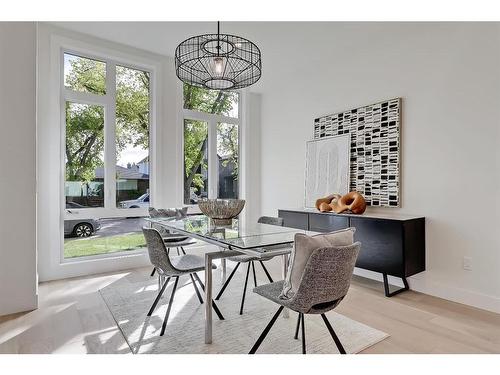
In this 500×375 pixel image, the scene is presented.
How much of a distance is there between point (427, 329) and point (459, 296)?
838 millimetres

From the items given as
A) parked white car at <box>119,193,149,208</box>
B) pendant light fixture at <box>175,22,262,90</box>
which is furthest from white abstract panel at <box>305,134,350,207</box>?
parked white car at <box>119,193,149,208</box>

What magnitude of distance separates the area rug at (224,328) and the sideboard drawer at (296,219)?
4.08 feet

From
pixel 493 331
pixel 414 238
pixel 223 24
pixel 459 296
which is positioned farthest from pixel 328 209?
pixel 223 24

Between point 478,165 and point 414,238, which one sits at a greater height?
point 478,165

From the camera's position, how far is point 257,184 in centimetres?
555

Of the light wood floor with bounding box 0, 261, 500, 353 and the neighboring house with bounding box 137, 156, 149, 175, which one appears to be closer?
the light wood floor with bounding box 0, 261, 500, 353

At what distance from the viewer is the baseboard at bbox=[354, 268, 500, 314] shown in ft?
8.95

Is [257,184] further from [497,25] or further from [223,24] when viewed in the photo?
[497,25]

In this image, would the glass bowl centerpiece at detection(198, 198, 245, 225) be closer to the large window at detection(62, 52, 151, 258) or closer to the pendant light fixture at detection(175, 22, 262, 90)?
the pendant light fixture at detection(175, 22, 262, 90)

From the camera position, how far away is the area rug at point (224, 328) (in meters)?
2.07

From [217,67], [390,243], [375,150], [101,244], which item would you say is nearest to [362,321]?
[390,243]

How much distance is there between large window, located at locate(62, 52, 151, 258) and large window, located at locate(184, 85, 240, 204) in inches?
25.6

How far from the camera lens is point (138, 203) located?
4.28 metres
